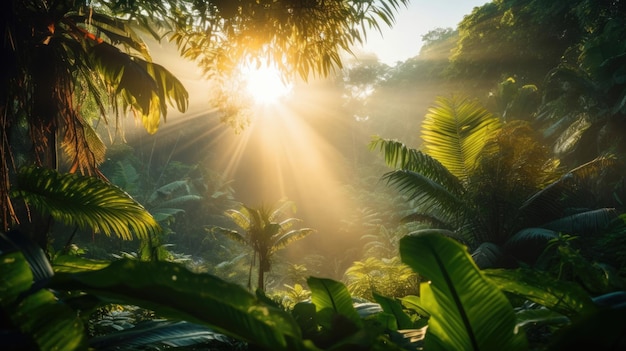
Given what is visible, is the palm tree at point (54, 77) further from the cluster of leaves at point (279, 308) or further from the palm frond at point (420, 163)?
the palm frond at point (420, 163)

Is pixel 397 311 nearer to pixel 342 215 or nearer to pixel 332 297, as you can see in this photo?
pixel 332 297

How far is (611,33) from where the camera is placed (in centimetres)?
912

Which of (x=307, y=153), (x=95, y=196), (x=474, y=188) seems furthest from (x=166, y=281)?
(x=307, y=153)

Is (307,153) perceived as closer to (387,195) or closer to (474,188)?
(387,195)

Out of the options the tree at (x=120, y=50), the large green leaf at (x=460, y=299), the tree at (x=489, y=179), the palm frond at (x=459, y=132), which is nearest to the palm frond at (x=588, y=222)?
the tree at (x=489, y=179)

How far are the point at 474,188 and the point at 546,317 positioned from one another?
6573mm

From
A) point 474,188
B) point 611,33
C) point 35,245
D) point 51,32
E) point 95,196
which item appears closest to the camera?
point 35,245

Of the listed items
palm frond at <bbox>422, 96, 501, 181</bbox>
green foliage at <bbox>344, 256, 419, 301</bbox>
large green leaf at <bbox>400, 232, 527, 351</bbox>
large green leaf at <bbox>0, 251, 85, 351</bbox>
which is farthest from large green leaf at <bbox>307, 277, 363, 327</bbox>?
green foliage at <bbox>344, 256, 419, 301</bbox>

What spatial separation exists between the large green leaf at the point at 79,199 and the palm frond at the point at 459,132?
559 centimetres

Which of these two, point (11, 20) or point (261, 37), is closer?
point (11, 20)

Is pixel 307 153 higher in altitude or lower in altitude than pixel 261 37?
lower

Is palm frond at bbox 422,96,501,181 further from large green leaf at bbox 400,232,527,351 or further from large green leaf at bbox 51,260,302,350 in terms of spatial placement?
large green leaf at bbox 51,260,302,350

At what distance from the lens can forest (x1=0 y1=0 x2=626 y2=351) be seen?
618 mm

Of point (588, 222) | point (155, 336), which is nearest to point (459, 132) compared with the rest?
point (588, 222)
